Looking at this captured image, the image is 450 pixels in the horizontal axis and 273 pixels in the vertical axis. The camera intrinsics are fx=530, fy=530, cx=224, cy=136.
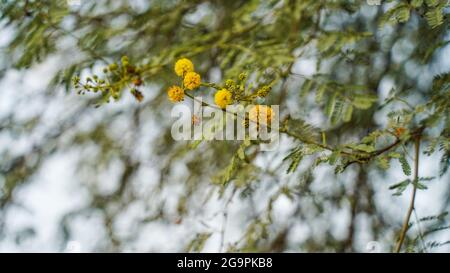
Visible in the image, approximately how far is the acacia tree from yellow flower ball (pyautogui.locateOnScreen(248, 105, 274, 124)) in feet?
0.71

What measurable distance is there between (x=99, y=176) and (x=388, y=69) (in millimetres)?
1197

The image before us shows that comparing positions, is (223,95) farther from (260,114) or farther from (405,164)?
(405,164)

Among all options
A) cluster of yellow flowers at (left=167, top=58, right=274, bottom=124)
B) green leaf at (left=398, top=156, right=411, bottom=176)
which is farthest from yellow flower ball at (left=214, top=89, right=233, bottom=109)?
green leaf at (left=398, top=156, right=411, bottom=176)

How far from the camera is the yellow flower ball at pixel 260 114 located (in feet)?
3.34

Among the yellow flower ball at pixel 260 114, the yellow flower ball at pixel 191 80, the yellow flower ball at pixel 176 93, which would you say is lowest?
the yellow flower ball at pixel 260 114

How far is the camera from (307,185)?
6.21 feet

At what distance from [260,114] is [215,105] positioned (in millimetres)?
481

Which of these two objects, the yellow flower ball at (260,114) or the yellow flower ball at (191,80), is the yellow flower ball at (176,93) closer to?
the yellow flower ball at (191,80)

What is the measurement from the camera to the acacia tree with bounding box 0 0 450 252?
1.54 metres

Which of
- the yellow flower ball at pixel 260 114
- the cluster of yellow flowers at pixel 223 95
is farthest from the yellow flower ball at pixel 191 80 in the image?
the yellow flower ball at pixel 260 114

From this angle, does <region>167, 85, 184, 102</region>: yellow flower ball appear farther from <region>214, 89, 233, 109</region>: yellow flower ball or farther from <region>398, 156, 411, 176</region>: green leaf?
<region>398, 156, 411, 176</region>: green leaf

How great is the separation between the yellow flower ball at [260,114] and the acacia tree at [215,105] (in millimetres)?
217

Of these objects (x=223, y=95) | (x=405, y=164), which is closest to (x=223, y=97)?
(x=223, y=95)
